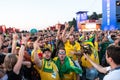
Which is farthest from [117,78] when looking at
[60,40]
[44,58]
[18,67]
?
[60,40]

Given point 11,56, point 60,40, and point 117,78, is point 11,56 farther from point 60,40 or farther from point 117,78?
point 60,40

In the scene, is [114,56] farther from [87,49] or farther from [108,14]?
[108,14]

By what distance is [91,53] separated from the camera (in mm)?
9492

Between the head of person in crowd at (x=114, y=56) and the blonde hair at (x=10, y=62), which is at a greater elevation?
the head of person in crowd at (x=114, y=56)

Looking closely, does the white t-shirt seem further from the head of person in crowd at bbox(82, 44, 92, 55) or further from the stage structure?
the stage structure

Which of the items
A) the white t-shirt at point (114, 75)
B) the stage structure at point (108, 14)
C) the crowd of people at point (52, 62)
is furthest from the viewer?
the stage structure at point (108, 14)

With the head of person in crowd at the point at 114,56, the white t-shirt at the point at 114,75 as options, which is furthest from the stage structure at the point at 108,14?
the white t-shirt at the point at 114,75

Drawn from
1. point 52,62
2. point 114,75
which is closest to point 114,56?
point 114,75

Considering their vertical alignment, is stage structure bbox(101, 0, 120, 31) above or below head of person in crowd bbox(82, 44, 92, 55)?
below

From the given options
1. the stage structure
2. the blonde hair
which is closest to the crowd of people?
the blonde hair

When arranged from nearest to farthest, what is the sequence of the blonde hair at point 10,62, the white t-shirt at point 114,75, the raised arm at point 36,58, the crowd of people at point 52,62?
the white t-shirt at point 114,75 → the crowd of people at point 52,62 → the blonde hair at point 10,62 → the raised arm at point 36,58

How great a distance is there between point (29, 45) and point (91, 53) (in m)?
1.64

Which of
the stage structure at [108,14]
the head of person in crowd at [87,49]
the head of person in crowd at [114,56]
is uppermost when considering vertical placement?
the head of person in crowd at [114,56]

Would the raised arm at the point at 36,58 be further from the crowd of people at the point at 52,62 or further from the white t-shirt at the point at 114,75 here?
the white t-shirt at the point at 114,75
